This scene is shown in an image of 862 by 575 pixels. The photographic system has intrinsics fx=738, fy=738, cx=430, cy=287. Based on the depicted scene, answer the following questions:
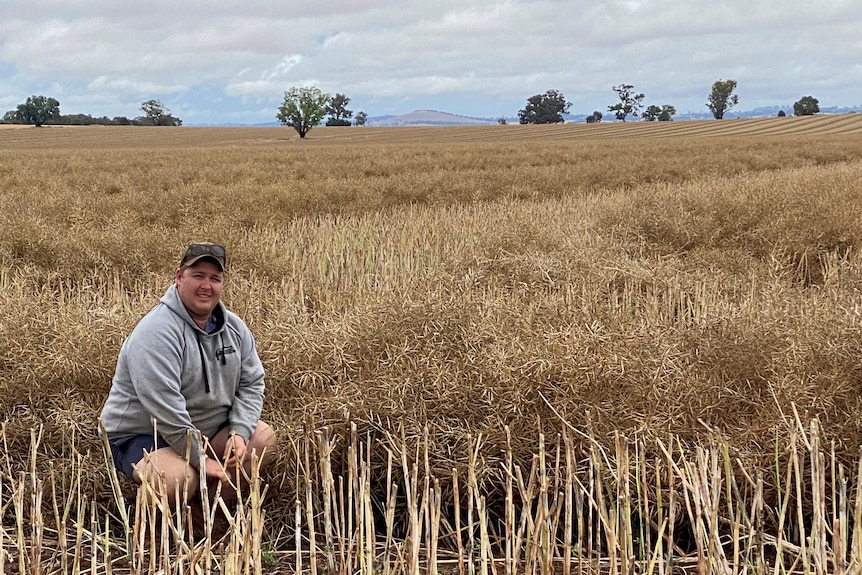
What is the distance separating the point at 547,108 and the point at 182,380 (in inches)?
4406

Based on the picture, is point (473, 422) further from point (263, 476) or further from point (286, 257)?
point (286, 257)

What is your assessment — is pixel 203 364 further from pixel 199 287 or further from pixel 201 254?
pixel 201 254

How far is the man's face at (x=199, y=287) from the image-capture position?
10.3ft

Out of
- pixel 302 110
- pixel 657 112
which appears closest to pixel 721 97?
pixel 657 112

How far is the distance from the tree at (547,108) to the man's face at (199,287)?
110 meters

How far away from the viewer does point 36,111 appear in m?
89.2

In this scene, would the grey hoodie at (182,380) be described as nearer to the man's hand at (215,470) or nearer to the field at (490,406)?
the man's hand at (215,470)

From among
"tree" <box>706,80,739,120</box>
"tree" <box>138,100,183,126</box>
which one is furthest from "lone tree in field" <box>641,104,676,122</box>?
"tree" <box>138,100,183,126</box>

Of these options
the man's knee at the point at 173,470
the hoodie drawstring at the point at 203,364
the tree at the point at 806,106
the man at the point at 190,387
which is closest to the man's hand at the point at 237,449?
the man at the point at 190,387

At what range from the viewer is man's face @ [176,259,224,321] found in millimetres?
3154

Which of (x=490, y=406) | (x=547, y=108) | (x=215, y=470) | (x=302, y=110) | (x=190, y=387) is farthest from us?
(x=547, y=108)

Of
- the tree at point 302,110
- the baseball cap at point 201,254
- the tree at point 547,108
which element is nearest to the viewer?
the baseball cap at point 201,254

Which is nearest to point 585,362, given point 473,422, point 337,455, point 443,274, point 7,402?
point 473,422

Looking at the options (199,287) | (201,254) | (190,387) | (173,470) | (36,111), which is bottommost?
(173,470)
